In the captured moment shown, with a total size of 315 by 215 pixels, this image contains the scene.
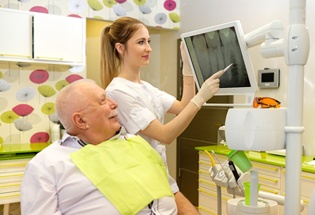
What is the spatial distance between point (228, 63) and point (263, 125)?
0.57 metres

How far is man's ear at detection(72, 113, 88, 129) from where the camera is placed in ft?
4.91

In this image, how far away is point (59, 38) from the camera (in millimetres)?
3541

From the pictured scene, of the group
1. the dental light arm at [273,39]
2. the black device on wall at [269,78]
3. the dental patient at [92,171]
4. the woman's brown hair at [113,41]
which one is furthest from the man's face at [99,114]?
the black device on wall at [269,78]

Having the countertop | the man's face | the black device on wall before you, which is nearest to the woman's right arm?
the man's face

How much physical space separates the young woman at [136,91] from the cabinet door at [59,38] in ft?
5.89

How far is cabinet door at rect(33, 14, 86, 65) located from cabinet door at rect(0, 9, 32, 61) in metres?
0.07

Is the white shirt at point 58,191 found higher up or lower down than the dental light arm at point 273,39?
lower down

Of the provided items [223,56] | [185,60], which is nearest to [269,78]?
[185,60]

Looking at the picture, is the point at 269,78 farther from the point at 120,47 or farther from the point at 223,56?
the point at 223,56

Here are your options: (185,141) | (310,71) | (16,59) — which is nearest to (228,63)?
(310,71)

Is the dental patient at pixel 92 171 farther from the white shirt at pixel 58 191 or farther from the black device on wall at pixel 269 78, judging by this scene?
the black device on wall at pixel 269 78

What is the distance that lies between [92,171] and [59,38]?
7.95ft

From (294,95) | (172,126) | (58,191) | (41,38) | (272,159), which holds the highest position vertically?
(41,38)

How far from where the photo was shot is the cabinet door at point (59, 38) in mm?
3441
